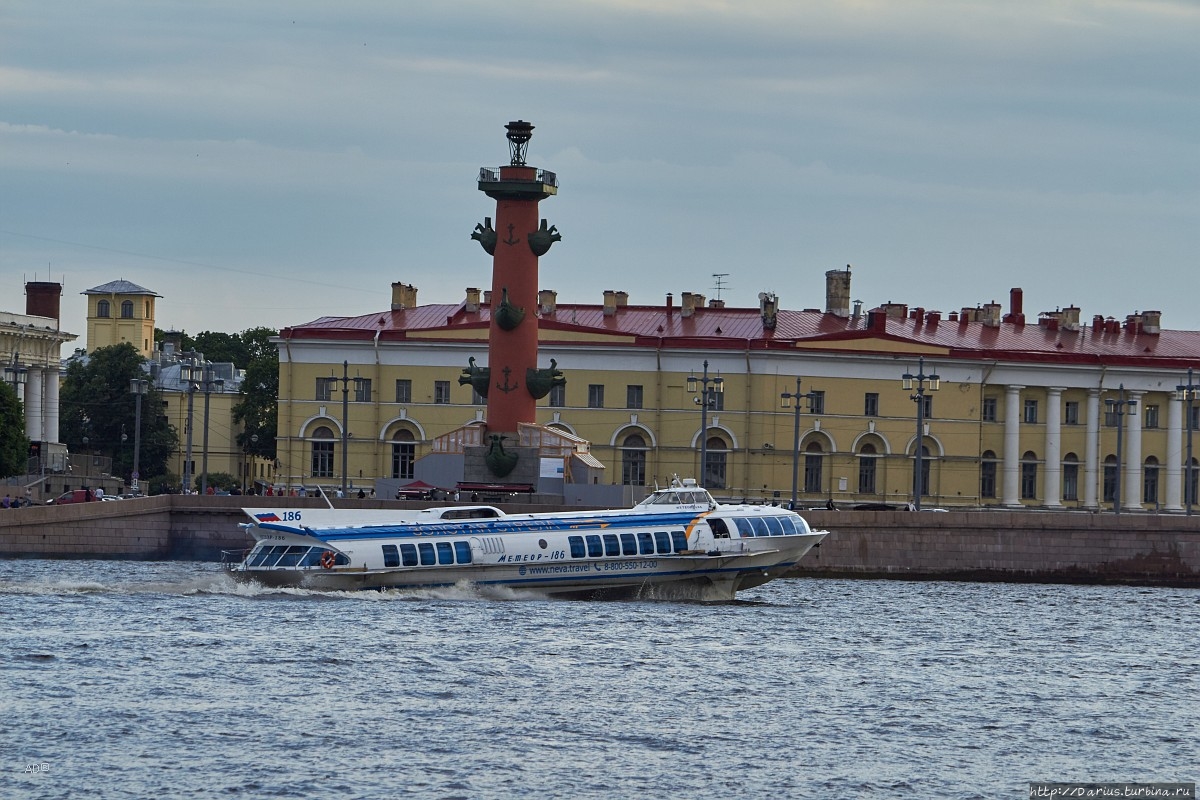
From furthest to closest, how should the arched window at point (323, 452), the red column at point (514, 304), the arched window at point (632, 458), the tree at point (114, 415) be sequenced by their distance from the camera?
the tree at point (114, 415), the arched window at point (323, 452), the arched window at point (632, 458), the red column at point (514, 304)

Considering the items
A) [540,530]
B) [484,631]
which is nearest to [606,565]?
[540,530]

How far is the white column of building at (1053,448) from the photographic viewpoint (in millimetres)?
77062

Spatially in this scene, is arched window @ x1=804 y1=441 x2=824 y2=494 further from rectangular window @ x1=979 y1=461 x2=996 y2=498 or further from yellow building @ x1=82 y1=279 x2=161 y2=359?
yellow building @ x1=82 y1=279 x2=161 y2=359

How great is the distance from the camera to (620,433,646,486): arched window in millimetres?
74875

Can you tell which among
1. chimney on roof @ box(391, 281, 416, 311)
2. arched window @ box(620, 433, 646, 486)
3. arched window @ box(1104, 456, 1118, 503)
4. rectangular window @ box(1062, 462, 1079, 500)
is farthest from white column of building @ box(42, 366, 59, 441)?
arched window @ box(1104, 456, 1118, 503)

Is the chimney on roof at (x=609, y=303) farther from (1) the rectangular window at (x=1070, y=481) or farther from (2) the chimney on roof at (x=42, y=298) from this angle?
(2) the chimney on roof at (x=42, y=298)

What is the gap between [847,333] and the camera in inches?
2931

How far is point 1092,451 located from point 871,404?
807 cm

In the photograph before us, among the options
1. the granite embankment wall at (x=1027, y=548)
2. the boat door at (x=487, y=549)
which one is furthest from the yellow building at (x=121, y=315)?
the boat door at (x=487, y=549)

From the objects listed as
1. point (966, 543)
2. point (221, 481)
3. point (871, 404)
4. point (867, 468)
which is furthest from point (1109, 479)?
point (221, 481)

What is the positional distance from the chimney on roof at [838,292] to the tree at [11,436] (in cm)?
2770

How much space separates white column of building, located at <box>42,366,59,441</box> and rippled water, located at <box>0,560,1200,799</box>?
49.5 metres

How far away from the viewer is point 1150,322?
82625 mm

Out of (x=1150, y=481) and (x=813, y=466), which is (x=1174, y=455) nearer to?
(x=1150, y=481)
